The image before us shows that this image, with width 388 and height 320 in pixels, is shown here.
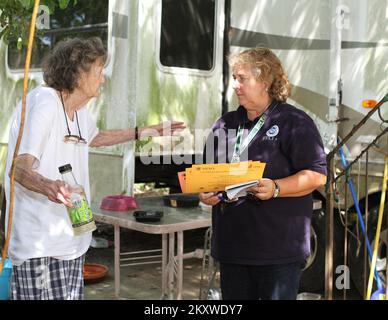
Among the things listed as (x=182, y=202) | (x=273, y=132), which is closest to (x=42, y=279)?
(x=273, y=132)

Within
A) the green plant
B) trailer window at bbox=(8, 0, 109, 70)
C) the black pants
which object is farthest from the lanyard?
trailer window at bbox=(8, 0, 109, 70)

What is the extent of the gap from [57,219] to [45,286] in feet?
0.99

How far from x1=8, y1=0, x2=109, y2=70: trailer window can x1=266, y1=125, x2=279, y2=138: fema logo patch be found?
310cm

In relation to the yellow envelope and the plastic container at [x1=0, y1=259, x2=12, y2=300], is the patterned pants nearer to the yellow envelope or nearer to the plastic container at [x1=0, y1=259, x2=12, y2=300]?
the yellow envelope

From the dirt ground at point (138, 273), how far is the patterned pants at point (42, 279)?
8.67ft

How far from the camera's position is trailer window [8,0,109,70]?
5.83 m

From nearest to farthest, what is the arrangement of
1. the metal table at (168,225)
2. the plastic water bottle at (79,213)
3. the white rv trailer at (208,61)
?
the plastic water bottle at (79,213) < the metal table at (168,225) < the white rv trailer at (208,61)

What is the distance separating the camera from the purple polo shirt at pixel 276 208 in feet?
9.82

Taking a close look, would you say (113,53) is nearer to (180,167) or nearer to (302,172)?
(180,167)

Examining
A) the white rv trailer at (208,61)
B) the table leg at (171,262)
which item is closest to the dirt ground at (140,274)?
the table leg at (171,262)

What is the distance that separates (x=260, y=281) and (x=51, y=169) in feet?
3.58

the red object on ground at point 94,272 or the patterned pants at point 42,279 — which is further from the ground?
the patterned pants at point 42,279

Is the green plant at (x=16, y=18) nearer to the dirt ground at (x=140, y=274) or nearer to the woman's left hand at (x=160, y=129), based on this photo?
the woman's left hand at (x=160, y=129)

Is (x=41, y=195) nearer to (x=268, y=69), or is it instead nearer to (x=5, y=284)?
(x=268, y=69)
